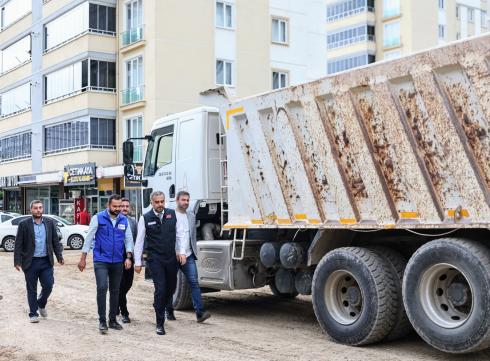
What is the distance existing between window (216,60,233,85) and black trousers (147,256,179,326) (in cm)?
2553

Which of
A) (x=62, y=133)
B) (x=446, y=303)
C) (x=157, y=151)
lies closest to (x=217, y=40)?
(x=62, y=133)

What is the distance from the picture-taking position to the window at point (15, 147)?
42.2m

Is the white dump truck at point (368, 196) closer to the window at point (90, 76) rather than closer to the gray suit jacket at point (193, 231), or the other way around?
the gray suit jacket at point (193, 231)

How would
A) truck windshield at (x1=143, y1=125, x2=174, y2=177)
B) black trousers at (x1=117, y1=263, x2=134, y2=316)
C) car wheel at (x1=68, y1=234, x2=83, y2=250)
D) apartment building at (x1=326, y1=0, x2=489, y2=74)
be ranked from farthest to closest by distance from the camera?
apartment building at (x1=326, y1=0, x2=489, y2=74) < car wheel at (x1=68, y1=234, x2=83, y2=250) < truck windshield at (x1=143, y1=125, x2=174, y2=177) < black trousers at (x1=117, y1=263, x2=134, y2=316)

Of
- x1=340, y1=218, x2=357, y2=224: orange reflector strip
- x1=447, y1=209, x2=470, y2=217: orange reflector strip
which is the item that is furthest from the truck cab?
x1=447, y1=209, x2=470, y2=217: orange reflector strip

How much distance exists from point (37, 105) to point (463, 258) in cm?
3684

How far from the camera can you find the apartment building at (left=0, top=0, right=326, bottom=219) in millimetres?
33219

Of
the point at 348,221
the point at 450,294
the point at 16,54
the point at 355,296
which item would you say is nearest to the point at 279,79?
the point at 16,54

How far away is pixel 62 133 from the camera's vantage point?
3772 centimetres

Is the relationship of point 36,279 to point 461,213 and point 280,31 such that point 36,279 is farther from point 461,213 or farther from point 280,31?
point 280,31

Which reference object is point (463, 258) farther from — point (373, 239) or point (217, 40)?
point (217, 40)

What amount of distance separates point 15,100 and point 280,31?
697 inches

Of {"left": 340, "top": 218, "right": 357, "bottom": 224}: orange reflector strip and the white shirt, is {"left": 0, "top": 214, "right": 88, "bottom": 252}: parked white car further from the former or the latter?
{"left": 340, "top": 218, "right": 357, "bottom": 224}: orange reflector strip

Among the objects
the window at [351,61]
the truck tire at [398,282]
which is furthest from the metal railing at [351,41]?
the truck tire at [398,282]
